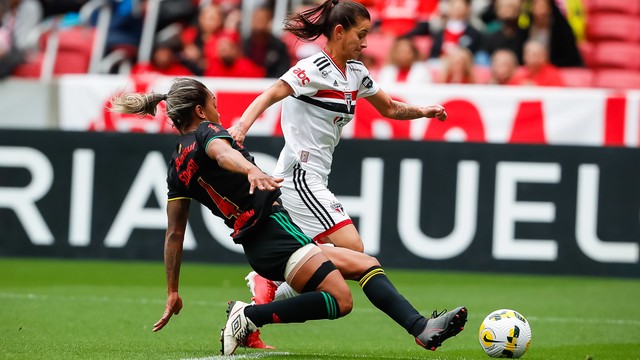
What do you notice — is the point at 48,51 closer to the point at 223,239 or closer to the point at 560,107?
the point at 223,239

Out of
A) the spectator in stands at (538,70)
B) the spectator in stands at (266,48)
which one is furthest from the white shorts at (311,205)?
the spectator in stands at (266,48)

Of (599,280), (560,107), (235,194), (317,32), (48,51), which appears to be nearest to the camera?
(235,194)

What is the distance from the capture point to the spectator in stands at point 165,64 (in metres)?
14.4

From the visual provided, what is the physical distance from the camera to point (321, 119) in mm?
6867

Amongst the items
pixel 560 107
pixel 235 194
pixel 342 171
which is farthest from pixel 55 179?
pixel 235 194

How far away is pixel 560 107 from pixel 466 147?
1.32 meters

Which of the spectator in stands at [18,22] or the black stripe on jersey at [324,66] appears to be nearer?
the black stripe on jersey at [324,66]

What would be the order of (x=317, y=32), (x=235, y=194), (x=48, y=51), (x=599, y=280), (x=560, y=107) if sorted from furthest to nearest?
(x=48, y=51), (x=560, y=107), (x=599, y=280), (x=317, y=32), (x=235, y=194)

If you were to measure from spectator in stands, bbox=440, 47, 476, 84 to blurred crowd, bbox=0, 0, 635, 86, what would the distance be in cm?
1

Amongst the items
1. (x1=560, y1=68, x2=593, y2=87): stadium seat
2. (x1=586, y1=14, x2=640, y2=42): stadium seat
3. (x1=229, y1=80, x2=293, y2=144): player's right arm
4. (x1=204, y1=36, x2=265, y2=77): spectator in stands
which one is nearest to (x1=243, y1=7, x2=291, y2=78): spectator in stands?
(x1=204, y1=36, x2=265, y2=77): spectator in stands

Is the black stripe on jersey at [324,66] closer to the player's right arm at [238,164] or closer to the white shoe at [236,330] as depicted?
the player's right arm at [238,164]

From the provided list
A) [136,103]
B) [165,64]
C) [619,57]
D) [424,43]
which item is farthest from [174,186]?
[619,57]

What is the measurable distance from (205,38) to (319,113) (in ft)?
28.5

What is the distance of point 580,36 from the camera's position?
1556cm
